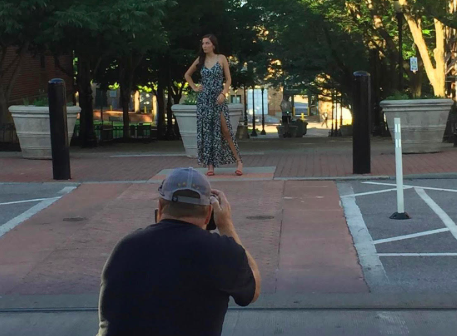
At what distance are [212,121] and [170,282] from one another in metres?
8.32

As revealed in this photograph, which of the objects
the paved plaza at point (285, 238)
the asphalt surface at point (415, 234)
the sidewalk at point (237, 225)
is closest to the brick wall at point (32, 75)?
the sidewalk at point (237, 225)

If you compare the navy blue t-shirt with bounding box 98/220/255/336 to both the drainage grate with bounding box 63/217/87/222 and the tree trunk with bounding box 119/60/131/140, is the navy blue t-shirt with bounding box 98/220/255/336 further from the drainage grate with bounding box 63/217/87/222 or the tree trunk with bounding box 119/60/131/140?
the tree trunk with bounding box 119/60/131/140

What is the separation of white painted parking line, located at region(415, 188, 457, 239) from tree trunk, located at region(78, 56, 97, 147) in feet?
48.5

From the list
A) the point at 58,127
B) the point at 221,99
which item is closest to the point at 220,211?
the point at 221,99

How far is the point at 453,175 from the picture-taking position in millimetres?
11039

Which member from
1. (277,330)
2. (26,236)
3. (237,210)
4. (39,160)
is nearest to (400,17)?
(39,160)

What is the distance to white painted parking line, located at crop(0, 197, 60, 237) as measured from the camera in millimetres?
8383

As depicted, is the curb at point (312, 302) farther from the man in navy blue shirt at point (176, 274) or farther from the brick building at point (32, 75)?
the brick building at point (32, 75)

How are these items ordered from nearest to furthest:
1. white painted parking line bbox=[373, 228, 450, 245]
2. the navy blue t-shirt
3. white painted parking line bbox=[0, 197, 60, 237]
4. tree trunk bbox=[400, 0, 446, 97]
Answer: the navy blue t-shirt, white painted parking line bbox=[373, 228, 450, 245], white painted parking line bbox=[0, 197, 60, 237], tree trunk bbox=[400, 0, 446, 97]

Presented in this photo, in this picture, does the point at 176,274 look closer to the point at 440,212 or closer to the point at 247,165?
the point at 440,212

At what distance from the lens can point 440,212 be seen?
8633mm

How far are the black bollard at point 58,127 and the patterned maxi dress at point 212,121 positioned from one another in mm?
1958

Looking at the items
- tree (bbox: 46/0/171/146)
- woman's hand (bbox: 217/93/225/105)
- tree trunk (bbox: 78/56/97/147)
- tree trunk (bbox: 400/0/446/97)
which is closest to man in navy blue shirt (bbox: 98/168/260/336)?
woman's hand (bbox: 217/93/225/105)

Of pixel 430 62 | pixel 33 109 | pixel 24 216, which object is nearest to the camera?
pixel 24 216
